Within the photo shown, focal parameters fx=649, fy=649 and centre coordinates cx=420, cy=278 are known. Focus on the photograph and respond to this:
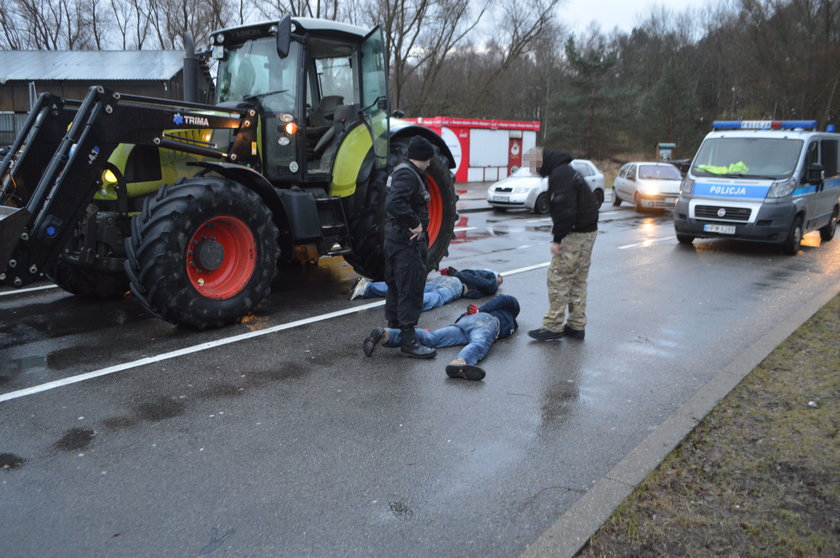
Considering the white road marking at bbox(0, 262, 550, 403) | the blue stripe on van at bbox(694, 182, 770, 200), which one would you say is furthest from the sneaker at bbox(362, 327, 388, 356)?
the blue stripe on van at bbox(694, 182, 770, 200)

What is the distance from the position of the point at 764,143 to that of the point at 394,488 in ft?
36.7

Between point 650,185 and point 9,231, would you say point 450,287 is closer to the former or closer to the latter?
point 9,231

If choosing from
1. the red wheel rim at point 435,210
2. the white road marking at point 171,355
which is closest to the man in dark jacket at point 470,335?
the white road marking at point 171,355

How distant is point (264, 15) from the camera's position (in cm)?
3697

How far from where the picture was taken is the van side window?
40.8ft

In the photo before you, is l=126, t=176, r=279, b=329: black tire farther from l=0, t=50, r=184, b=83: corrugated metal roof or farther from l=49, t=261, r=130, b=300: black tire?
l=0, t=50, r=184, b=83: corrugated metal roof

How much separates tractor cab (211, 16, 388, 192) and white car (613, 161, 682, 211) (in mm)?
13890

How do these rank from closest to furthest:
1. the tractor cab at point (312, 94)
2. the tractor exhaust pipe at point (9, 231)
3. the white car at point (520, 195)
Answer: the tractor exhaust pipe at point (9, 231)
the tractor cab at point (312, 94)
the white car at point (520, 195)

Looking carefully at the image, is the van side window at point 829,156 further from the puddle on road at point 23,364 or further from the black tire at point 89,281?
the puddle on road at point 23,364

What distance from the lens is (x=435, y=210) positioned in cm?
892

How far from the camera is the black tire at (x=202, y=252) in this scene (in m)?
5.53

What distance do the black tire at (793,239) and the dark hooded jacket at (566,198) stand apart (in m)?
7.09

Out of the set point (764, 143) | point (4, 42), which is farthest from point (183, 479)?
point (4, 42)

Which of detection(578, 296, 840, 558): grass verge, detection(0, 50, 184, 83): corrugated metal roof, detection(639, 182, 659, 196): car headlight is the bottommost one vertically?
detection(578, 296, 840, 558): grass verge
